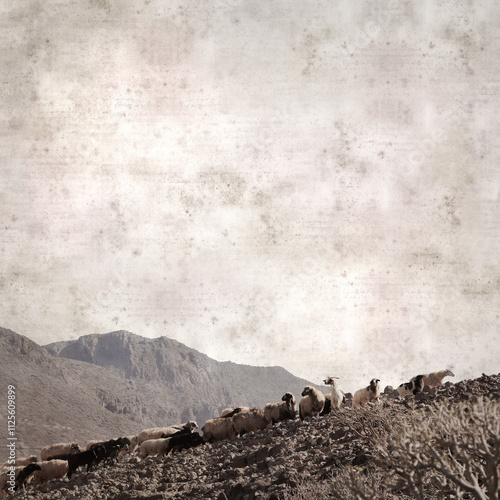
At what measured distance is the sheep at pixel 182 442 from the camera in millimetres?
19344

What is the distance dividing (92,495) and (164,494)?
2.86 meters

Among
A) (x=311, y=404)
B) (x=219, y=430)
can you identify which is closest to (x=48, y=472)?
(x=219, y=430)

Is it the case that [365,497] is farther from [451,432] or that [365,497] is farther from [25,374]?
[25,374]

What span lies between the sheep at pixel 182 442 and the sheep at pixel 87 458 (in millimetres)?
3773

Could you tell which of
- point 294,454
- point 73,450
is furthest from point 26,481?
point 294,454

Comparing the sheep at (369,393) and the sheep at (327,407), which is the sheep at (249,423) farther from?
the sheep at (369,393)

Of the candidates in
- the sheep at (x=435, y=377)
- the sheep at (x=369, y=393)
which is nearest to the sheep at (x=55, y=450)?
the sheep at (x=369, y=393)

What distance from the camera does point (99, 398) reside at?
80.4 meters

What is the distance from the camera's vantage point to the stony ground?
11.7 metres

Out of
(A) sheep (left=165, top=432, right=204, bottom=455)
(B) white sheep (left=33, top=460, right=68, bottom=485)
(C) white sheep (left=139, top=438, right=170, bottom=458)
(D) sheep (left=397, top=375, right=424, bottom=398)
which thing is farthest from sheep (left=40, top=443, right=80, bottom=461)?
(D) sheep (left=397, top=375, right=424, bottom=398)

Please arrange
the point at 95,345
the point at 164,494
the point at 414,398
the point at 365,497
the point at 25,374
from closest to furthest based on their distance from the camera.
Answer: the point at 365,497, the point at 164,494, the point at 414,398, the point at 25,374, the point at 95,345

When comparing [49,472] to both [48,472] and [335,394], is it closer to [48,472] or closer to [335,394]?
[48,472]

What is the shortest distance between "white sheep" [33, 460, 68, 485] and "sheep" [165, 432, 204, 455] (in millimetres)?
5417

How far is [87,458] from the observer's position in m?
20.8
